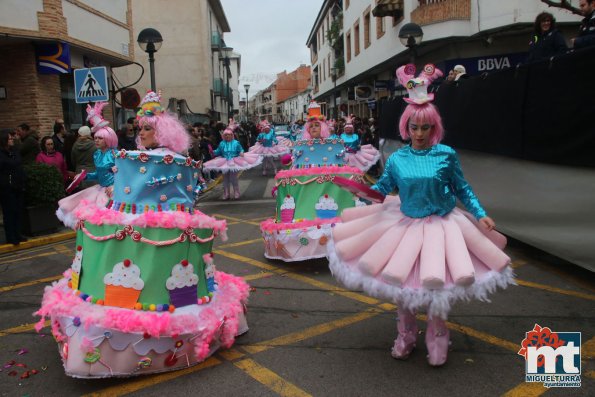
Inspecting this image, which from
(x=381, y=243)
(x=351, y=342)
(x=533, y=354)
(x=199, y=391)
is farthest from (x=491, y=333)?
(x=199, y=391)

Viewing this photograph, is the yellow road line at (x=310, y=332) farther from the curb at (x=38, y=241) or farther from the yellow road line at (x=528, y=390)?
the curb at (x=38, y=241)

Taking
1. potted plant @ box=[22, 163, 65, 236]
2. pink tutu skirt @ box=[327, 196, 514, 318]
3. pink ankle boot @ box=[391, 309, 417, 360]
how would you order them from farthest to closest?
potted plant @ box=[22, 163, 65, 236] → pink ankle boot @ box=[391, 309, 417, 360] → pink tutu skirt @ box=[327, 196, 514, 318]

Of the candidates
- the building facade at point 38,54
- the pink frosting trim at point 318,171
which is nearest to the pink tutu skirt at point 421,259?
the pink frosting trim at point 318,171

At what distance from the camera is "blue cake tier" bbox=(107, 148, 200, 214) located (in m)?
3.83

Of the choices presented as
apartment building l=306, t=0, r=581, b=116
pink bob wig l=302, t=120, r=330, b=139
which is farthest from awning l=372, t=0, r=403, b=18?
pink bob wig l=302, t=120, r=330, b=139

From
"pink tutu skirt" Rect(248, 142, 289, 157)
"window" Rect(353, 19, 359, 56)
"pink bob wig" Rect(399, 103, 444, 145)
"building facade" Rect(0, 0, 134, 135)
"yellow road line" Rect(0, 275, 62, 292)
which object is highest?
"window" Rect(353, 19, 359, 56)

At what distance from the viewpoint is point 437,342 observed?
12.4 ft

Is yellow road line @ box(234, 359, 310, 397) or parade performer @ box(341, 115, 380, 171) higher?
parade performer @ box(341, 115, 380, 171)

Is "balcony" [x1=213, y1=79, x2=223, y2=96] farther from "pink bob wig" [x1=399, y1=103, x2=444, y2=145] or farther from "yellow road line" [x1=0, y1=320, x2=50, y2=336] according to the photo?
"pink bob wig" [x1=399, y1=103, x2=444, y2=145]

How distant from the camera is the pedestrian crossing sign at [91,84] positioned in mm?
9664

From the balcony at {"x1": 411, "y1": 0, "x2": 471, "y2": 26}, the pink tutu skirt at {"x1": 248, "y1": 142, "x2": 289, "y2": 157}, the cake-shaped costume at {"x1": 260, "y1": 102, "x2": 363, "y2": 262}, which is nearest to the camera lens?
the cake-shaped costume at {"x1": 260, "y1": 102, "x2": 363, "y2": 262}

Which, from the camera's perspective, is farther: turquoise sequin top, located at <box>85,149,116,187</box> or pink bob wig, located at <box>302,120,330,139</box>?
pink bob wig, located at <box>302,120,330,139</box>

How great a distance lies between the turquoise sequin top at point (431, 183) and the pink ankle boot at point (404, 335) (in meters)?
0.79

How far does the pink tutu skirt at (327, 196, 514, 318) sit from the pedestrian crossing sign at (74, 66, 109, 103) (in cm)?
746
